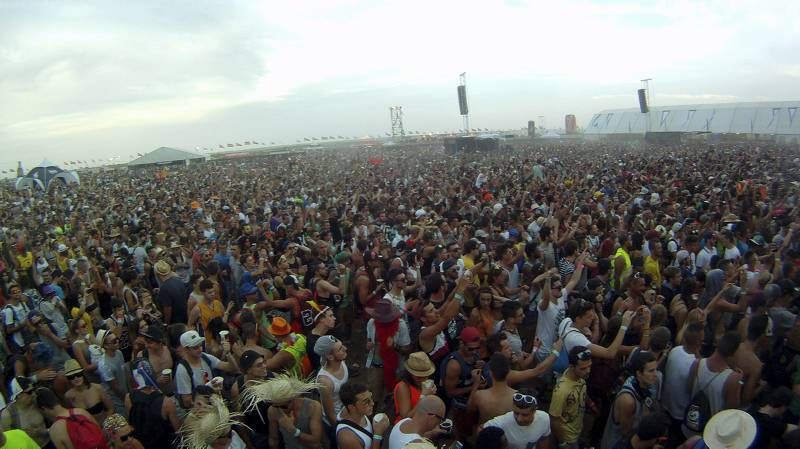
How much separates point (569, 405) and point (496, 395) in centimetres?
49

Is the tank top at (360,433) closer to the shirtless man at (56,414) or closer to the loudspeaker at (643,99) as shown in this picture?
the shirtless man at (56,414)

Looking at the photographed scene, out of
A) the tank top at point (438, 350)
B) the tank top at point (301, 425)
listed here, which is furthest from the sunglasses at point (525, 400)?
the tank top at point (438, 350)

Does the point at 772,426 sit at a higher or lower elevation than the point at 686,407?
higher

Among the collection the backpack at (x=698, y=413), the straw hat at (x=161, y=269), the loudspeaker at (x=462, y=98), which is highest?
the loudspeaker at (x=462, y=98)

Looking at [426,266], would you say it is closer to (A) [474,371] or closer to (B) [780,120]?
(A) [474,371]

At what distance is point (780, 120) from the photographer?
36.2 m

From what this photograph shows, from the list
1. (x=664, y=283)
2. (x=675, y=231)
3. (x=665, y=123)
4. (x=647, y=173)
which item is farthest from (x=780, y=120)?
(x=664, y=283)

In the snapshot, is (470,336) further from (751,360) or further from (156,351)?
(156,351)

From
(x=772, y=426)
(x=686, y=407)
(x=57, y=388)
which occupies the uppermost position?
(x=57, y=388)

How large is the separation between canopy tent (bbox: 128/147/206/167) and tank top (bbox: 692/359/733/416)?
4550 cm

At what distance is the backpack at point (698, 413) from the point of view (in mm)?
2875

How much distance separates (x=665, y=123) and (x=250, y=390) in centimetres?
5339

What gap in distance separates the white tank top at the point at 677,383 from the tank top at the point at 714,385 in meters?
0.09

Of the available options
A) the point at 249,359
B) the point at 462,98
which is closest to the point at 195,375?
the point at 249,359
